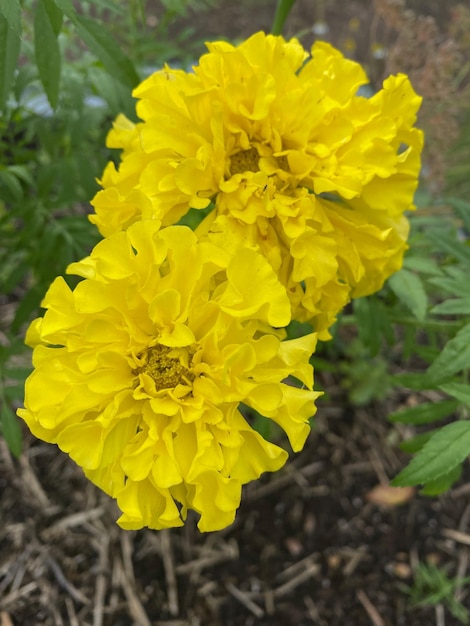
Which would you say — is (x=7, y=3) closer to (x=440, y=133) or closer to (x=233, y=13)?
(x=440, y=133)

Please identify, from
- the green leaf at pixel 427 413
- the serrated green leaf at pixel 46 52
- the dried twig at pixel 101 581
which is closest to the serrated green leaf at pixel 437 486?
the green leaf at pixel 427 413

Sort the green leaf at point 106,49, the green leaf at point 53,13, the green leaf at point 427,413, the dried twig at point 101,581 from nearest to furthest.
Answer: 1. the green leaf at point 53,13
2. the green leaf at point 106,49
3. the green leaf at point 427,413
4. the dried twig at point 101,581

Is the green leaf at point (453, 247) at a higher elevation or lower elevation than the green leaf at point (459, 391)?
higher

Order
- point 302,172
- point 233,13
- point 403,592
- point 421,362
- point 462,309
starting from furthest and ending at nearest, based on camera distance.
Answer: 1. point 233,13
2. point 421,362
3. point 403,592
4. point 462,309
5. point 302,172

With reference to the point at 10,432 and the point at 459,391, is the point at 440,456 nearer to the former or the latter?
the point at 459,391

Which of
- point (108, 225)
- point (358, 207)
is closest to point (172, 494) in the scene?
point (108, 225)

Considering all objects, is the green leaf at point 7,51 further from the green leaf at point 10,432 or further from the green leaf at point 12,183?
the green leaf at point 10,432

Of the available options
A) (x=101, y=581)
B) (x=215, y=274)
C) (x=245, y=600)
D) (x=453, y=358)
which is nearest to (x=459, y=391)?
(x=453, y=358)
